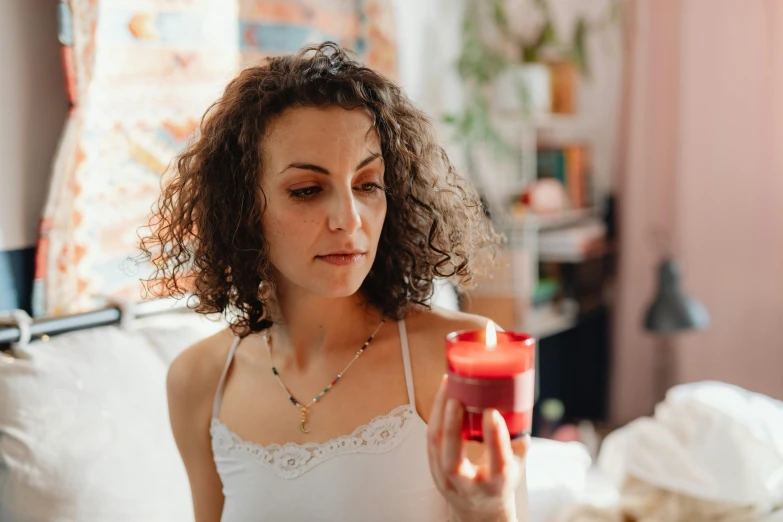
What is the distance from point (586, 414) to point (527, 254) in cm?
127

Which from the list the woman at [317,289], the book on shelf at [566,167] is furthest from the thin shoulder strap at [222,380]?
the book on shelf at [566,167]

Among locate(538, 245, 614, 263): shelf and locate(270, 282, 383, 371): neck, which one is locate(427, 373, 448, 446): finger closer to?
locate(270, 282, 383, 371): neck

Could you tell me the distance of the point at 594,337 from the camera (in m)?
3.81

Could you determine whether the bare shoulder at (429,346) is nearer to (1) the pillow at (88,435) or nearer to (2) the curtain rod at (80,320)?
(1) the pillow at (88,435)

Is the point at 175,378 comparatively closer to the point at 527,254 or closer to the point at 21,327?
the point at 21,327

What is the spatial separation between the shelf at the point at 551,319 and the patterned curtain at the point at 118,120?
1.62 metres

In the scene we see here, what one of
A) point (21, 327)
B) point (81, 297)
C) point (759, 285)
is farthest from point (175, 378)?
point (759, 285)

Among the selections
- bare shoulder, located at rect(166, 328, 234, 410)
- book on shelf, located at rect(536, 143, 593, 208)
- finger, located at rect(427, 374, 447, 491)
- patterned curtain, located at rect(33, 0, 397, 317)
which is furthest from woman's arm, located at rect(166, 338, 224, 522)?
book on shelf, located at rect(536, 143, 593, 208)

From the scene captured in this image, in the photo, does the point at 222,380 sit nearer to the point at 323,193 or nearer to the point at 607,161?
the point at 323,193

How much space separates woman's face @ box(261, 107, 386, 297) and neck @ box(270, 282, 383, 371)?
14cm

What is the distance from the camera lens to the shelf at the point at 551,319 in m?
3.15

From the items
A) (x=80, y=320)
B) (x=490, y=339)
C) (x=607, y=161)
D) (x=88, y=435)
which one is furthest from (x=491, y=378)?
(x=607, y=161)

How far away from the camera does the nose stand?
1019mm

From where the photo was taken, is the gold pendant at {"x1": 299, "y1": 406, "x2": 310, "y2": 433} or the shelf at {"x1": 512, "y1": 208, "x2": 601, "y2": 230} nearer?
the gold pendant at {"x1": 299, "y1": 406, "x2": 310, "y2": 433}
